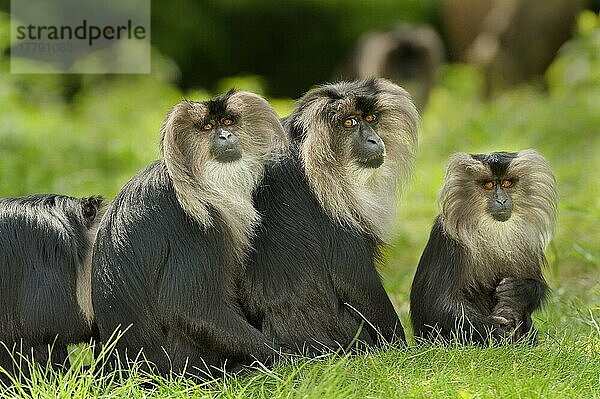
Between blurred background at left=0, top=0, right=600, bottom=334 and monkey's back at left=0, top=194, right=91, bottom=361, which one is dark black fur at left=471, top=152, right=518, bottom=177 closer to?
blurred background at left=0, top=0, right=600, bottom=334

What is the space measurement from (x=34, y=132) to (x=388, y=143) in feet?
19.6

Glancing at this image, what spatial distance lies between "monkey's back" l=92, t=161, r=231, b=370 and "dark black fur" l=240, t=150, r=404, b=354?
0.22m

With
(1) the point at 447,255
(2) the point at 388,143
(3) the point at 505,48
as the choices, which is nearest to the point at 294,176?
(2) the point at 388,143

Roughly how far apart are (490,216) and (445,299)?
404mm

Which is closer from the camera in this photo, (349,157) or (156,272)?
(156,272)

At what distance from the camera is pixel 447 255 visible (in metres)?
4.44

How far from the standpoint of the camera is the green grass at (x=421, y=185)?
12.1 feet

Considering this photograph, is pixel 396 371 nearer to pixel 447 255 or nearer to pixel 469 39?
pixel 447 255

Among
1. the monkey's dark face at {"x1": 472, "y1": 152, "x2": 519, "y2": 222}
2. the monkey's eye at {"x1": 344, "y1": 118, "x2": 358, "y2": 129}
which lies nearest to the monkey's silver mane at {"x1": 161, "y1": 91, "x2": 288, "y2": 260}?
the monkey's eye at {"x1": 344, "y1": 118, "x2": 358, "y2": 129}

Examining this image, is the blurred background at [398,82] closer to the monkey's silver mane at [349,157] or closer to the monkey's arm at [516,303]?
the monkey's arm at [516,303]

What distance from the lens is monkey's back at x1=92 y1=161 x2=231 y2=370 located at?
12.7 ft

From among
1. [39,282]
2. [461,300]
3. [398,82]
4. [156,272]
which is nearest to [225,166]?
[156,272]

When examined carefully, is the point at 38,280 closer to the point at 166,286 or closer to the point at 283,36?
the point at 166,286

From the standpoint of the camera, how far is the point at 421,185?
849 centimetres
